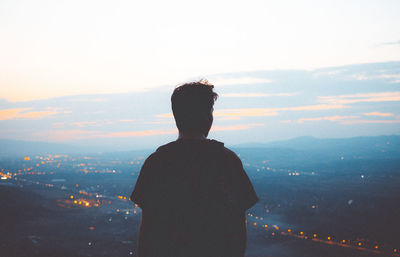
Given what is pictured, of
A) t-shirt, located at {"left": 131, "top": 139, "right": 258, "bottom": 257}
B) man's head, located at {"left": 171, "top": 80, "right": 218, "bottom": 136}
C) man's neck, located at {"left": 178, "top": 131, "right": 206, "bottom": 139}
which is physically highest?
man's head, located at {"left": 171, "top": 80, "right": 218, "bottom": 136}

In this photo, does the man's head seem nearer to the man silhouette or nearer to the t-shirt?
the man silhouette

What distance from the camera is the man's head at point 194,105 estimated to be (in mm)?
2477

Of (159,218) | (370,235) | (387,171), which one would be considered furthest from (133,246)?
(387,171)

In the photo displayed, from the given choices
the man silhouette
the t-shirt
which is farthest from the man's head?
the t-shirt

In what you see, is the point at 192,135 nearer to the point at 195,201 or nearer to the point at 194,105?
the point at 194,105

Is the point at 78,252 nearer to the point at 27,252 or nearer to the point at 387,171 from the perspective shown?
the point at 27,252

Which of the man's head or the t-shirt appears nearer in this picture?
the t-shirt

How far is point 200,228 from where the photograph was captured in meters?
2.37

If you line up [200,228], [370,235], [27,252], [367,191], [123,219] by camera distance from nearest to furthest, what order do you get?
[200,228], [27,252], [370,235], [123,219], [367,191]

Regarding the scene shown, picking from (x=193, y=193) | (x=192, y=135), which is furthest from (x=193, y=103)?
(x=193, y=193)

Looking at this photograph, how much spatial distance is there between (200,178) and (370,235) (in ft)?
299

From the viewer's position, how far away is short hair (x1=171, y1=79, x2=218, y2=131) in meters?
2.48

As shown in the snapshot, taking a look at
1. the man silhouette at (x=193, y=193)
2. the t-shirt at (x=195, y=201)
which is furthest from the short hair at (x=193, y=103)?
the t-shirt at (x=195, y=201)

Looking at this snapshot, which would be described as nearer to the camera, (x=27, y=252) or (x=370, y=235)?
(x=27, y=252)
